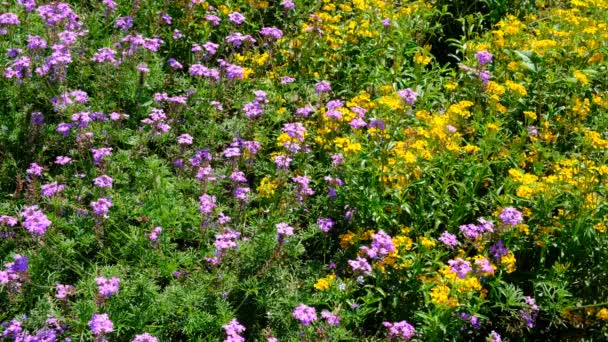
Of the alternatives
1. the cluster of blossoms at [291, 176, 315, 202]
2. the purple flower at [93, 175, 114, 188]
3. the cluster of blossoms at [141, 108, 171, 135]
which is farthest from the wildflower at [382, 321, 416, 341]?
the cluster of blossoms at [141, 108, 171, 135]

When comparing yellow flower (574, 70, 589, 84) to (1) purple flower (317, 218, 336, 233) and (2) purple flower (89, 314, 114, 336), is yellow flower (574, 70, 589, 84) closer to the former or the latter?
(1) purple flower (317, 218, 336, 233)

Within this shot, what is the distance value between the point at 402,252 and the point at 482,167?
0.74m

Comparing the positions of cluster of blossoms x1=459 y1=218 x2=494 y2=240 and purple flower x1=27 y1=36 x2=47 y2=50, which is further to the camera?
purple flower x1=27 y1=36 x2=47 y2=50

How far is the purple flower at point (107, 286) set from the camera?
10.7ft

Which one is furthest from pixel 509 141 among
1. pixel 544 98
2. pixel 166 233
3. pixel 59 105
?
pixel 59 105

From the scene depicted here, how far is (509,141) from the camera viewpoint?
15.8ft

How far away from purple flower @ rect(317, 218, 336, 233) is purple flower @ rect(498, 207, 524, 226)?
94 centimetres

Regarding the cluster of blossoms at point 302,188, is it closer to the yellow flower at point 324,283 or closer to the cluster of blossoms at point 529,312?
the yellow flower at point 324,283

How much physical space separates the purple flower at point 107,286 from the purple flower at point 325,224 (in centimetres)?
118

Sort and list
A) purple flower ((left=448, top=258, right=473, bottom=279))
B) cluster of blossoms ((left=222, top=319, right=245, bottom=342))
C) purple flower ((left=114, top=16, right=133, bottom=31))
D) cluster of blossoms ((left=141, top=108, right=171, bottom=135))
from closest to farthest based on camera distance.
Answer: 1. cluster of blossoms ((left=222, top=319, right=245, bottom=342))
2. purple flower ((left=448, top=258, right=473, bottom=279))
3. cluster of blossoms ((left=141, top=108, right=171, bottom=135))
4. purple flower ((left=114, top=16, right=133, bottom=31))

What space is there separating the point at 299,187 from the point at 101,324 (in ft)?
4.95

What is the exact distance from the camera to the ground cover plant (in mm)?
3604

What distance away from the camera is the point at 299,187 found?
4.17 m

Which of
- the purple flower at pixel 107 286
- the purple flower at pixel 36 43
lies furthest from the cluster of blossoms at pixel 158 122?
the purple flower at pixel 107 286
